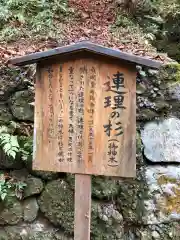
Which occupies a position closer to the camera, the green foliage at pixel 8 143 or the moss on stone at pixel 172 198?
the green foliage at pixel 8 143

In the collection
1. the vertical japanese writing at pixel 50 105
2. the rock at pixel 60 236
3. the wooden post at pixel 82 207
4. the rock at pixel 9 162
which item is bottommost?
the rock at pixel 60 236

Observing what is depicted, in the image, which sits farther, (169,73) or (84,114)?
(169,73)

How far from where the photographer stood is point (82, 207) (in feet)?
9.59

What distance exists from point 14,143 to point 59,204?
86cm

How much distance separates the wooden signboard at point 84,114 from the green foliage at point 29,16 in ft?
8.78

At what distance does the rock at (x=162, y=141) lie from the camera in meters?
3.92

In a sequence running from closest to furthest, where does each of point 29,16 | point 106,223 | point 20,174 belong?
point 106,223, point 20,174, point 29,16

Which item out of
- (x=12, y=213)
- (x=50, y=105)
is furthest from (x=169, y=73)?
(x=12, y=213)

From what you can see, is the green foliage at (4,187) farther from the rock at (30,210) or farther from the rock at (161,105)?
the rock at (161,105)

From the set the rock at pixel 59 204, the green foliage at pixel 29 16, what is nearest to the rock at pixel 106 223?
the rock at pixel 59 204

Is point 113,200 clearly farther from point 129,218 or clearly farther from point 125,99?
point 125,99

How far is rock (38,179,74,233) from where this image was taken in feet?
12.5

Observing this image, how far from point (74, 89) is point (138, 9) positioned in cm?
372

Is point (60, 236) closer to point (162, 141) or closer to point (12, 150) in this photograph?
point (12, 150)
